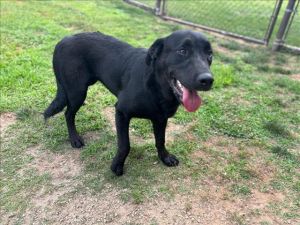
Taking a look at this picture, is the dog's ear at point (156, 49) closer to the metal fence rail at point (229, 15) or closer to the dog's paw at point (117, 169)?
the dog's paw at point (117, 169)

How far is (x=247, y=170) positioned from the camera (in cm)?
370

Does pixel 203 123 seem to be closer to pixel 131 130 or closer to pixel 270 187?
pixel 131 130

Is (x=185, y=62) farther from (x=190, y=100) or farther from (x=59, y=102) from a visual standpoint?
(x=59, y=102)

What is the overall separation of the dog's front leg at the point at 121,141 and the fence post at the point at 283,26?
16.7 feet

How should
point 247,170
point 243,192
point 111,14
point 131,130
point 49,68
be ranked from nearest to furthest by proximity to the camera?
point 243,192, point 247,170, point 131,130, point 49,68, point 111,14

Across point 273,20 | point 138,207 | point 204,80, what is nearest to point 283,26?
point 273,20

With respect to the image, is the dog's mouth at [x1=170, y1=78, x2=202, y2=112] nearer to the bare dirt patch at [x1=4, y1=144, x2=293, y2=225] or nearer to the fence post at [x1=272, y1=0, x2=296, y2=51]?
the bare dirt patch at [x1=4, y1=144, x2=293, y2=225]

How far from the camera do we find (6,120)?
4.27 metres

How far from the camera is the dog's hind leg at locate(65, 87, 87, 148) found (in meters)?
3.64

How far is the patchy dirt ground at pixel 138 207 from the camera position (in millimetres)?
3043

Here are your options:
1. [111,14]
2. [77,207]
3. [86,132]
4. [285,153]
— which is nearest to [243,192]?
[285,153]

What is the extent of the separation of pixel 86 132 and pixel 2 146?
92 centimetres

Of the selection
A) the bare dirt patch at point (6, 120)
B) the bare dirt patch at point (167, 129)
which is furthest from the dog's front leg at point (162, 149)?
the bare dirt patch at point (6, 120)

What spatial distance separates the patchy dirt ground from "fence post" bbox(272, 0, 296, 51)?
15.1 ft
